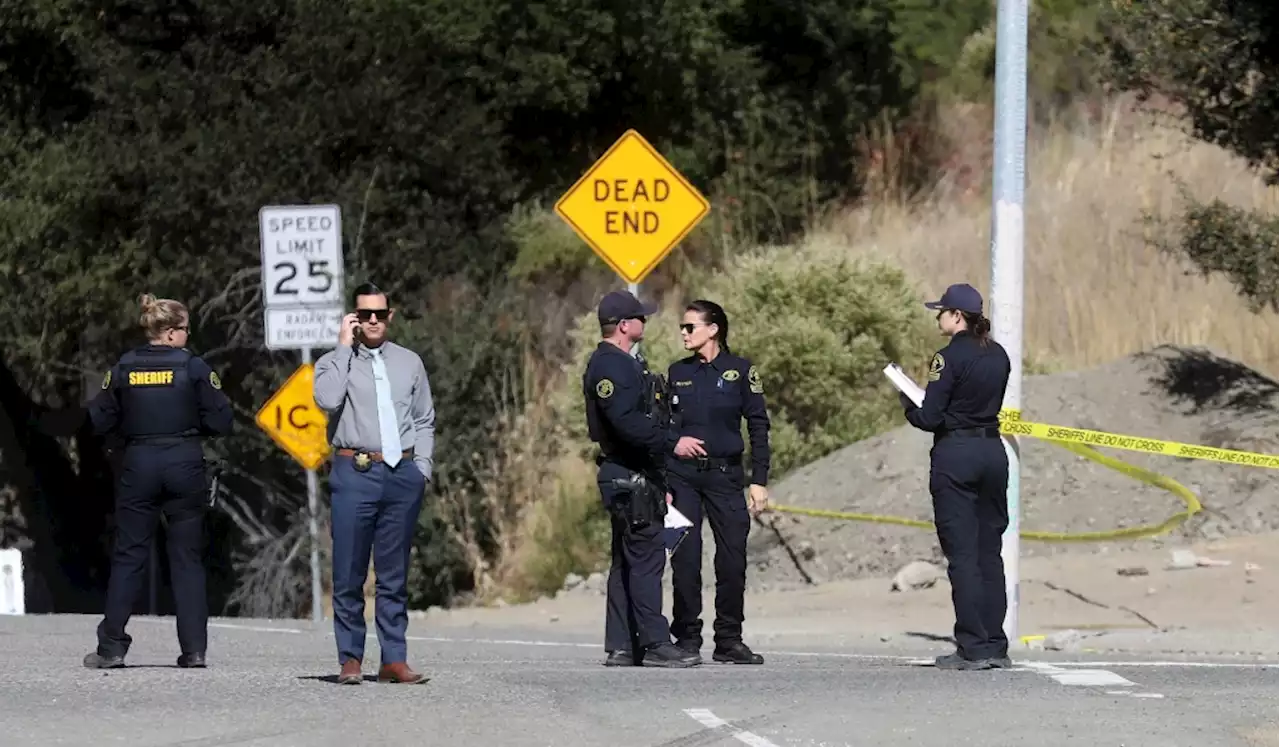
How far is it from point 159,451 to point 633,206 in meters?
6.00

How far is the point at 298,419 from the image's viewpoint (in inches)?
775

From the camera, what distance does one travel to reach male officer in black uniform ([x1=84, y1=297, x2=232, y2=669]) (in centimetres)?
1220

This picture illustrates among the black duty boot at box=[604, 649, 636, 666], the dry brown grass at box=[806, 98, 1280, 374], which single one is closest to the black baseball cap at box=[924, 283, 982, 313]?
the black duty boot at box=[604, 649, 636, 666]

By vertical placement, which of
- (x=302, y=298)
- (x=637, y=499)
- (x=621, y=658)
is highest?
(x=302, y=298)

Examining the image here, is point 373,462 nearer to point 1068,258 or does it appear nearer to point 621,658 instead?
point 621,658

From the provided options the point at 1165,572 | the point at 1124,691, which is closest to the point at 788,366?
the point at 1165,572

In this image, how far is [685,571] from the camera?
13.1 metres

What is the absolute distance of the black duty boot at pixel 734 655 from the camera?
43.7 feet

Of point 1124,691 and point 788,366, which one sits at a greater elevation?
point 788,366

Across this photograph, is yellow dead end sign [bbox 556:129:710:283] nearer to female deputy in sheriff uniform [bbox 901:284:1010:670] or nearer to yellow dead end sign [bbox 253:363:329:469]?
yellow dead end sign [bbox 253:363:329:469]

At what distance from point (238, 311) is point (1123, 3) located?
11258 millimetres

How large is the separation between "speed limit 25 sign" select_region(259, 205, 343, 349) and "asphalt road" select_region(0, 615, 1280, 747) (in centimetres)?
641

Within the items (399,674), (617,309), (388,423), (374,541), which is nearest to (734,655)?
(617,309)

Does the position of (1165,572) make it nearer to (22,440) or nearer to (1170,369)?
(1170,369)
